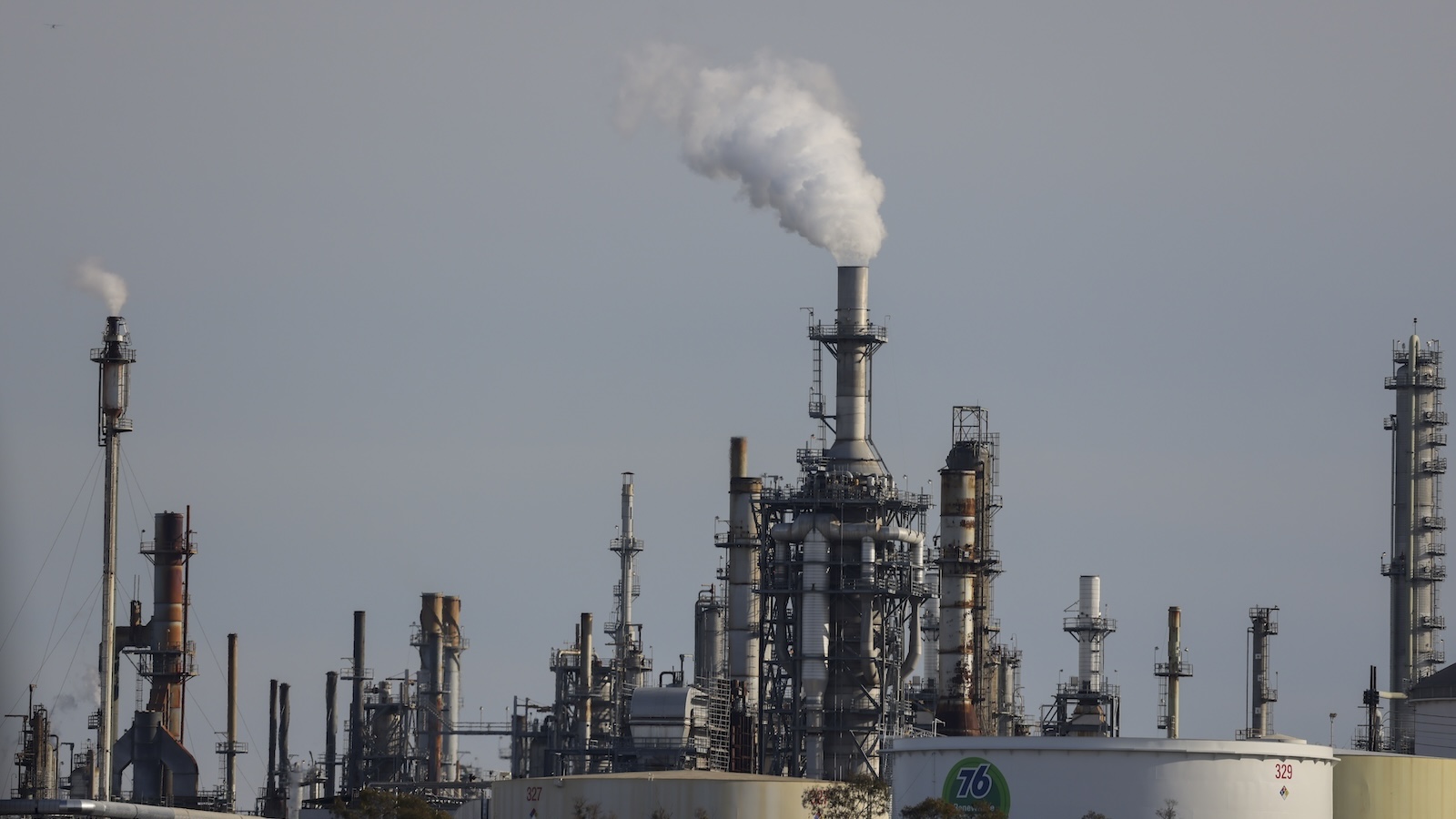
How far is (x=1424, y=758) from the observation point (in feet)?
A: 247

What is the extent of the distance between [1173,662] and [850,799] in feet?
102

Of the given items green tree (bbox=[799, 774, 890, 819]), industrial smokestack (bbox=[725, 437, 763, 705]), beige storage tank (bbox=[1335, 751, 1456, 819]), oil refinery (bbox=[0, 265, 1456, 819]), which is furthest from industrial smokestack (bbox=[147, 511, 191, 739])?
beige storage tank (bbox=[1335, 751, 1456, 819])

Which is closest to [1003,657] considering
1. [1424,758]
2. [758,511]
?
[758,511]

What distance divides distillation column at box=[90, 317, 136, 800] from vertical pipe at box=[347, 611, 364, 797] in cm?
2909

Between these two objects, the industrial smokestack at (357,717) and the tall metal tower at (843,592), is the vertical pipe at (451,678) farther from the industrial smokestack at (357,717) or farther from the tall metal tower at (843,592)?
the tall metal tower at (843,592)

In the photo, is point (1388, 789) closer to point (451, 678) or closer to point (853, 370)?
point (853, 370)

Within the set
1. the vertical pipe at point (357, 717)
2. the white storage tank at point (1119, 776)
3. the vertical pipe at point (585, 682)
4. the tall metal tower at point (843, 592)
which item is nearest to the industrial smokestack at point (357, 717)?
the vertical pipe at point (357, 717)

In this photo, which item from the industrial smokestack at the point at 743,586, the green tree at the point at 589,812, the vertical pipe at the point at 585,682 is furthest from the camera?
the vertical pipe at the point at 585,682

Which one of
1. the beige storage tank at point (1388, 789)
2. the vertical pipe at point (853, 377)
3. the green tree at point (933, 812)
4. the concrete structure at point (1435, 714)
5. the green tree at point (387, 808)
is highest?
the vertical pipe at point (853, 377)

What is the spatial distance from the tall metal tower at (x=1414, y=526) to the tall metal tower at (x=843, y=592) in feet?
83.1

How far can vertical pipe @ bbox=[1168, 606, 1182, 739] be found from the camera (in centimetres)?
9794

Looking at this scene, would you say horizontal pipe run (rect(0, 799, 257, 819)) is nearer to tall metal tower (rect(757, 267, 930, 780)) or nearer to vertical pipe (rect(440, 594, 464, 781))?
tall metal tower (rect(757, 267, 930, 780))

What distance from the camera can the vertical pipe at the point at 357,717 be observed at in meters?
107

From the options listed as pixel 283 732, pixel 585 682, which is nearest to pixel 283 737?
pixel 283 732
